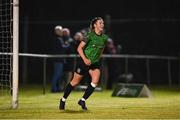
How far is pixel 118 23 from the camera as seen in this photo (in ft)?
77.3

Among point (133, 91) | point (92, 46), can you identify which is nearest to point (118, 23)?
point (133, 91)

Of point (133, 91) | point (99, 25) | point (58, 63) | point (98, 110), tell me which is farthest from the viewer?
point (58, 63)

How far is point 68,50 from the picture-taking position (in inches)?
773

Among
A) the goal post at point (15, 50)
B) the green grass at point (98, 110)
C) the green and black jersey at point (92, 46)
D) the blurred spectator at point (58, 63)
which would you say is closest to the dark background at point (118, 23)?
the blurred spectator at point (58, 63)

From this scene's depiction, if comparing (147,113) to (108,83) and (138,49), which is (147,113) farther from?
(138,49)

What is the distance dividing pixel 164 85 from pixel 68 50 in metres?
5.34

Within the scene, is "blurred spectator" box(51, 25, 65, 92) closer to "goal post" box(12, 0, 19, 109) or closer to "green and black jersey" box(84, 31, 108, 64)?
"goal post" box(12, 0, 19, 109)

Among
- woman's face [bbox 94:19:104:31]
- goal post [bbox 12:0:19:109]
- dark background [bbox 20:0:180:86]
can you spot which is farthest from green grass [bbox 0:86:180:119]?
dark background [bbox 20:0:180:86]

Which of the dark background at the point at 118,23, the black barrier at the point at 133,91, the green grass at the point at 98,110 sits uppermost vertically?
the dark background at the point at 118,23

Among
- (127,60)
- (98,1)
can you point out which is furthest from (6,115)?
(98,1)

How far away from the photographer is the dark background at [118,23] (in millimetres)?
23375

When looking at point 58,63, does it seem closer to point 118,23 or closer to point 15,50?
point 118,23

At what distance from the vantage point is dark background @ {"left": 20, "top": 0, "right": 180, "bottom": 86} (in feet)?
76.7

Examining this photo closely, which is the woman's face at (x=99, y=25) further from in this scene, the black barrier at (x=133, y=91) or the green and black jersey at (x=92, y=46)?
the black barrier at (x=133, y=91)
